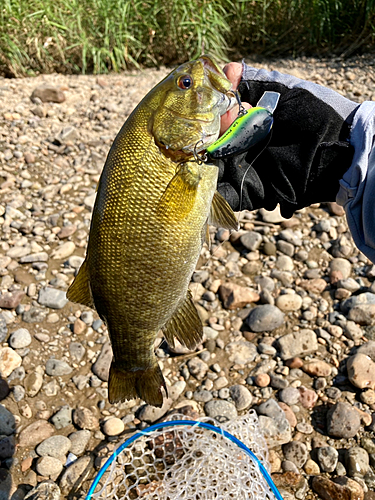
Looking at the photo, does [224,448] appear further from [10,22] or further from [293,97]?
[10,22]

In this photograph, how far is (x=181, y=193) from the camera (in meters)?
2.00

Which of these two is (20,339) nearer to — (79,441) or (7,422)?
(7,422)

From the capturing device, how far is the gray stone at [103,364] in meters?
3.87

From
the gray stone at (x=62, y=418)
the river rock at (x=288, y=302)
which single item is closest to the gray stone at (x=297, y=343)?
the river rock at (x=288, y=302)

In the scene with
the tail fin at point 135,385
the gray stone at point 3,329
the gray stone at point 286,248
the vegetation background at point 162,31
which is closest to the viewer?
the tail fin at point 135,385

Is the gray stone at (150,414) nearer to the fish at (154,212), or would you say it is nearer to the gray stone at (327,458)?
the gray stone at (327,458)

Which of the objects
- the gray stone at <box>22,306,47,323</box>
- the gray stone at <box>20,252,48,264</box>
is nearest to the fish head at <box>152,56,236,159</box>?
the gray stone at <box>22,306,47,323</box>

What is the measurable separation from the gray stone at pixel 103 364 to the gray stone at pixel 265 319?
1.20 metres

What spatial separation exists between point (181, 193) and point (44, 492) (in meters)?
2.14

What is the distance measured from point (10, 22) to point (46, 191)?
12.9ft

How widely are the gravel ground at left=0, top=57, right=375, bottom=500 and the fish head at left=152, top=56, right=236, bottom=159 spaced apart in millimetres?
2286

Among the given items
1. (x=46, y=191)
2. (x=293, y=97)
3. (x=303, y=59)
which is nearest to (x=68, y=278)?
(x=46, y=191)

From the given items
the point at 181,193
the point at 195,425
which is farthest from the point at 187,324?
the point at 195,425

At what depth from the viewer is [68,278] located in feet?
15.1
